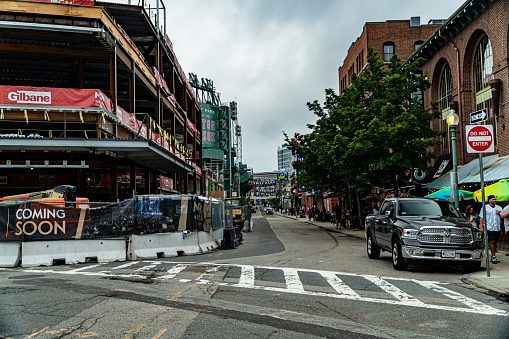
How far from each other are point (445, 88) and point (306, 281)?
23010 mm

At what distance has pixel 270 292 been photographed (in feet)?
28.9

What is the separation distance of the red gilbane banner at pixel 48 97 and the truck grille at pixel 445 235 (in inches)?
620

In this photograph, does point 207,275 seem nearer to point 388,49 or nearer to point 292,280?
point 292,280

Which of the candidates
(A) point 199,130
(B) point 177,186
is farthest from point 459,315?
(A) point 199,130

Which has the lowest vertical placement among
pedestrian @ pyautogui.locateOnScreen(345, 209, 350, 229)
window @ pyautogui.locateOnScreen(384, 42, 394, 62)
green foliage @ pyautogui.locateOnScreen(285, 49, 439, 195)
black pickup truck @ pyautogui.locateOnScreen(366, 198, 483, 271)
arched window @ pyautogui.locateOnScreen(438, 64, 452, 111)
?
pedestrian @ pyautogui.locateOnScreen(345, 209, 350, 229)

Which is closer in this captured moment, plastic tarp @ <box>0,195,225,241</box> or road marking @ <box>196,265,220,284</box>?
road marking @ <box>196,265,220,284</box>

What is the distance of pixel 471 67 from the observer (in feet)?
83.3

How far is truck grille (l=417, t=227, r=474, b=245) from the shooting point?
36.6ft

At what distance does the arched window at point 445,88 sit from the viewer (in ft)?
91.9

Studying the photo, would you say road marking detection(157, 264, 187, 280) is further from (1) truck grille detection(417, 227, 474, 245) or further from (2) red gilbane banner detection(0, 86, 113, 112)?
(2) red gilbane banner detection(0, 86, 113, 112)

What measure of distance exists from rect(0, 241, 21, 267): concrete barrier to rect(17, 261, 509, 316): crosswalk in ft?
3.78

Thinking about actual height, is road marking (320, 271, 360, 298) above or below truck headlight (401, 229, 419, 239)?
below

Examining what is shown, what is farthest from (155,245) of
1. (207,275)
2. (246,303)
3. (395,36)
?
(395,36)

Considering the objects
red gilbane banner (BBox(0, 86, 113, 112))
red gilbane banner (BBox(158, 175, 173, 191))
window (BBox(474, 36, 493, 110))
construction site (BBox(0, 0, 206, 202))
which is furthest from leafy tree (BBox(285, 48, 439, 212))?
red gilbane banner (BBox(0, 86, 113, 112))
